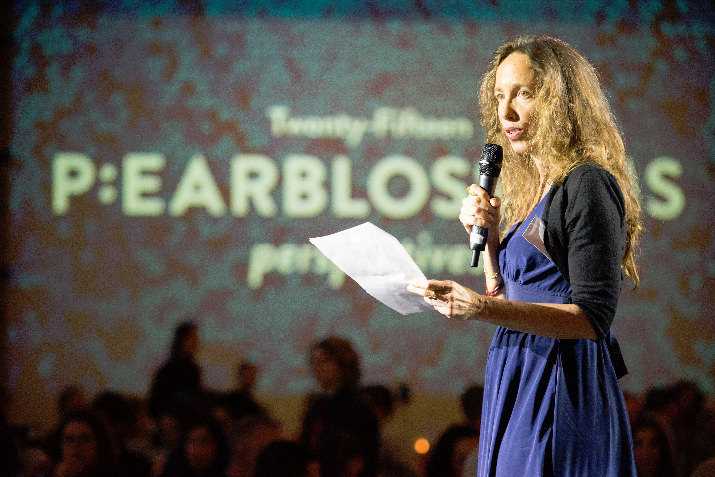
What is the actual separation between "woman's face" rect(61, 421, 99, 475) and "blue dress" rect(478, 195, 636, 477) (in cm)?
269

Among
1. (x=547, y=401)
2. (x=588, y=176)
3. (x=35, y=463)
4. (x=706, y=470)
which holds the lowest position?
(x=35, y=463)

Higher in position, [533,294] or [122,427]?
[533,294]

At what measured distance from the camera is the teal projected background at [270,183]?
4.14 metres

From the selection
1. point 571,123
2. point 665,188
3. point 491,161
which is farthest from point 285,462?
point 665,188

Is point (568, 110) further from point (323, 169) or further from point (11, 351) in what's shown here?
point (11, 351)

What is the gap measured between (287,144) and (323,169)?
0.81 ft

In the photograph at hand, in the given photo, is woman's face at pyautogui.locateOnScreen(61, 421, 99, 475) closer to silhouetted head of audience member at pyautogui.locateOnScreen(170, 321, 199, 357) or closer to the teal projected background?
the teal projected background

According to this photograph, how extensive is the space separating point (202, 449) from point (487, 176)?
8.28ft

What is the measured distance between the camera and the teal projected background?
414 centimetres

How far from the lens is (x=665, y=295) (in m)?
4.24

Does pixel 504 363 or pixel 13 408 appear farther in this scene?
pixel 13 408

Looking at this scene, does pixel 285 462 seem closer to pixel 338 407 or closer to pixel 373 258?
pixel 338 407

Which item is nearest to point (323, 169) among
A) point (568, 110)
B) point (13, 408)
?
point (13, 408)

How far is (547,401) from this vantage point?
122 cm
